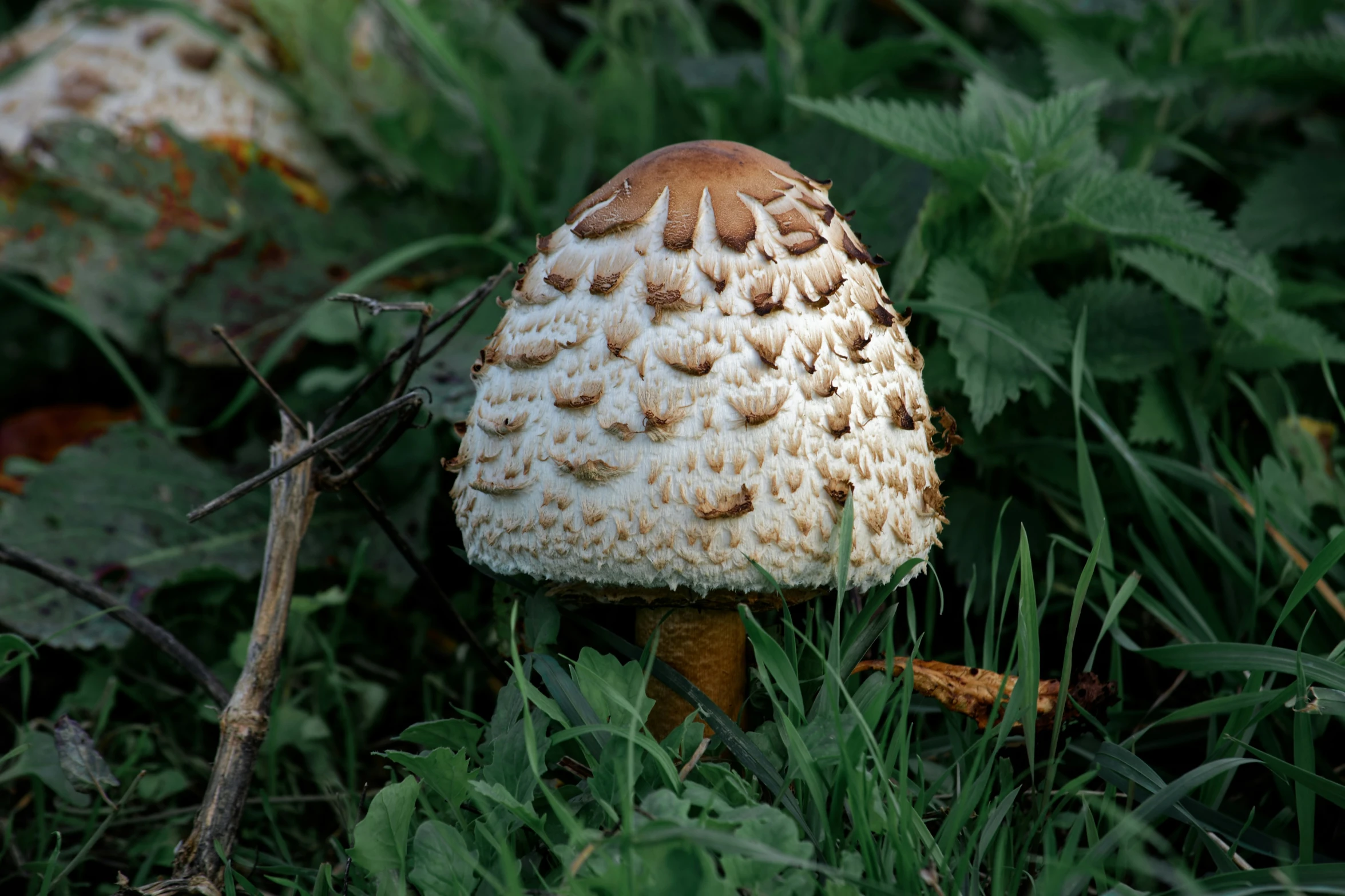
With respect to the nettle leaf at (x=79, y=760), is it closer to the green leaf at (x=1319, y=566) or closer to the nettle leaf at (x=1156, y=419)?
the green leaf at (x=1319, y=566)

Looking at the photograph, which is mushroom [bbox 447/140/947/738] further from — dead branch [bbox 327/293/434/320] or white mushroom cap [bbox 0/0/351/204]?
white mushroom cap [bbox 0/0/351/204]

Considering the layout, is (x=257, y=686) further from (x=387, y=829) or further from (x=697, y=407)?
(x=697, y=407)

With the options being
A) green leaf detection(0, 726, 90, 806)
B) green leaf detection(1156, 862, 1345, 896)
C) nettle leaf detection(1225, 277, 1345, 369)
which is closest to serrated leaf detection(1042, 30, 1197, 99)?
nettle leaf detection(1225, 277, 1345, 369)

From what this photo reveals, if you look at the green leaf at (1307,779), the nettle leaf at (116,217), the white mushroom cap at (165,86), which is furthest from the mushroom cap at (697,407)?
the white mushroom cap at (165,86)

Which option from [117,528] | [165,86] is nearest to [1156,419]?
[117,528]

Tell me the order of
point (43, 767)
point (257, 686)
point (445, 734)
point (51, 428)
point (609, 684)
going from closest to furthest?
point (609, 684) → point (445, 734) → point (257, 686) → point (43, 767) → point (51, 428)

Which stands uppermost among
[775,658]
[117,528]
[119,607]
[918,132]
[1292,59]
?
[1292,59]
